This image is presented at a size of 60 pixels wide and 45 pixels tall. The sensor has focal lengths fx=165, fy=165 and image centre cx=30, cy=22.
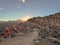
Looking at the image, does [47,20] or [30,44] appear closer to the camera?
[30,44]

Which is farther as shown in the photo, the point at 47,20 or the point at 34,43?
the point at 47,20

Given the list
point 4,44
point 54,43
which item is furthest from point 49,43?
point 4,44

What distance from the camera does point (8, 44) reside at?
27594mm

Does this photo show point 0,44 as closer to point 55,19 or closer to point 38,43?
point 38,43

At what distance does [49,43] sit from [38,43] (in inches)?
82.2

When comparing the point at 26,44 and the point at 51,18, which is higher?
the point at 51,18

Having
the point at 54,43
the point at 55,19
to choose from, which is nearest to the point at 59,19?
the point at 55,19

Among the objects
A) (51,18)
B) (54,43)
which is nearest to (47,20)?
(51,18)

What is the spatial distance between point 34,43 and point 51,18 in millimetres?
69648

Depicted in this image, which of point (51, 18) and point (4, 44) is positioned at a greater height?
point (51, 18)

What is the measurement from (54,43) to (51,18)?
68.1 meters

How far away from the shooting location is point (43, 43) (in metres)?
28.0

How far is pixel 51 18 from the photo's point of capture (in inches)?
3775

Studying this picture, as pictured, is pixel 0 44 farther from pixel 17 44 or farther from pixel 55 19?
pixel 55 19
